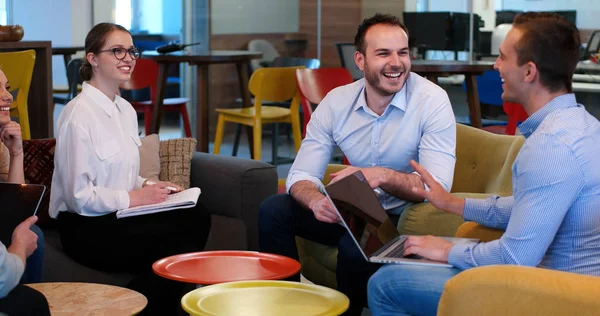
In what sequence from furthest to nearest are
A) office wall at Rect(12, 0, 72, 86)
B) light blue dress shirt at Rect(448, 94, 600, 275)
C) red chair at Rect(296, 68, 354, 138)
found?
office wall at Rect(12, 0, 72, 86) < red chair at Rect(296, 68, 354, 138) < light blue dress shirt at Rect(448, 94, 600, 275)

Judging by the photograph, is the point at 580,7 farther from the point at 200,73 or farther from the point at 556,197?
the point at 556,197

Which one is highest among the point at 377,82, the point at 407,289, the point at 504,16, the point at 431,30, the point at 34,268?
the point at 504,16

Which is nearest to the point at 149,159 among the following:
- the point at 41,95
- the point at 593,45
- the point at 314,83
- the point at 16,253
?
the point at 16,253

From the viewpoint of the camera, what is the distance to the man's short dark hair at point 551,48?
2236mm

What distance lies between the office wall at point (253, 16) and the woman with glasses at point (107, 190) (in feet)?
16.5

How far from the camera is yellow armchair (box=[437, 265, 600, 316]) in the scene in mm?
1935

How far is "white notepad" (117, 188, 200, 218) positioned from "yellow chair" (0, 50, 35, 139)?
2.07 meters

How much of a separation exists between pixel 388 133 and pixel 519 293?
1424 mm

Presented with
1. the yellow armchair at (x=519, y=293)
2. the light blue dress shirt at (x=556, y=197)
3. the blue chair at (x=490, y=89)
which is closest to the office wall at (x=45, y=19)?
the blue chair at (x=490, y=89)

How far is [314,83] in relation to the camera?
6.47 metres

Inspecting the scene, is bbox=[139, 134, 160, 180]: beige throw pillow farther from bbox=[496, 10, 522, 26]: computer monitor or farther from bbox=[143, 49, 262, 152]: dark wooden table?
bbox=[496, 10, 522, 26]: computer monitor

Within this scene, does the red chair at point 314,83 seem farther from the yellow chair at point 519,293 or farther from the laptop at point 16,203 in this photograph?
the yellow chair at point 519,293

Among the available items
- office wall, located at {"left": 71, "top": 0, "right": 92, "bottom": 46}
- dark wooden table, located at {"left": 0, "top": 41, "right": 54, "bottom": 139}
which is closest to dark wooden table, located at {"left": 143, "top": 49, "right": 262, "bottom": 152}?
dark wooden table, located at {"left": 0, "top": 41, "right": 54, "bottom": 139}

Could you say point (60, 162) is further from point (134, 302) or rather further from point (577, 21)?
point (577, 21)
